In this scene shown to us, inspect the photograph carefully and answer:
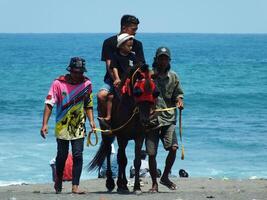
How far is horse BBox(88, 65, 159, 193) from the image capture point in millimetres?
11211

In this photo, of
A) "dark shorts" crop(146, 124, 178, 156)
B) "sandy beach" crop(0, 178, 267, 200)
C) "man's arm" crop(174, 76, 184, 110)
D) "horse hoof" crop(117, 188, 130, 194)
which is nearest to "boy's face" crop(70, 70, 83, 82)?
"dark shorts" crop(146, 124, 178, 156)

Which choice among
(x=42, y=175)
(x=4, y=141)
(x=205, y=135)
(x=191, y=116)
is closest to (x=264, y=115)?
(x=191, y=116)

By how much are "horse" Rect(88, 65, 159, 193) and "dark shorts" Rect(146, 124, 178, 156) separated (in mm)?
159

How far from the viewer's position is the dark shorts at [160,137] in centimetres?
1173

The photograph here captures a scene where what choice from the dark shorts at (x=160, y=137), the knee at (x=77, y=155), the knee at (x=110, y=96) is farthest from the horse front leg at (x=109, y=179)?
the knee at (x=110, y=96)

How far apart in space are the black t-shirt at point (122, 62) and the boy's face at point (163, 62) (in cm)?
33

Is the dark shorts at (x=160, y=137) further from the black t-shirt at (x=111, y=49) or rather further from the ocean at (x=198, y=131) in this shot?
the ocean at (x=198, y=131)

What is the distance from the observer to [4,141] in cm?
2600

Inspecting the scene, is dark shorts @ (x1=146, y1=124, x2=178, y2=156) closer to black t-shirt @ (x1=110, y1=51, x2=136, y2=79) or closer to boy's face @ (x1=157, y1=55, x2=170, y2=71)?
boy's face @ (x1=157, y1=55, x2=170, y2=71)

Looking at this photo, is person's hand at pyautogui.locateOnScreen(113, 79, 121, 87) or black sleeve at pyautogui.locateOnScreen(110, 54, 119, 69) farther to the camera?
black sleeve at pyautogui.locateOnScreen(110, 54, 119, 69)

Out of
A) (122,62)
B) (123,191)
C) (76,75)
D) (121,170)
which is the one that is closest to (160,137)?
(121,170)

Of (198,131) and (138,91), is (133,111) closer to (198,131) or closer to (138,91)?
(138,91)

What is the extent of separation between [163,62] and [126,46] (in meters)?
0.53

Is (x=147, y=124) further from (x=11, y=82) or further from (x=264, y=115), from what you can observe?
(x=11, y=82)
